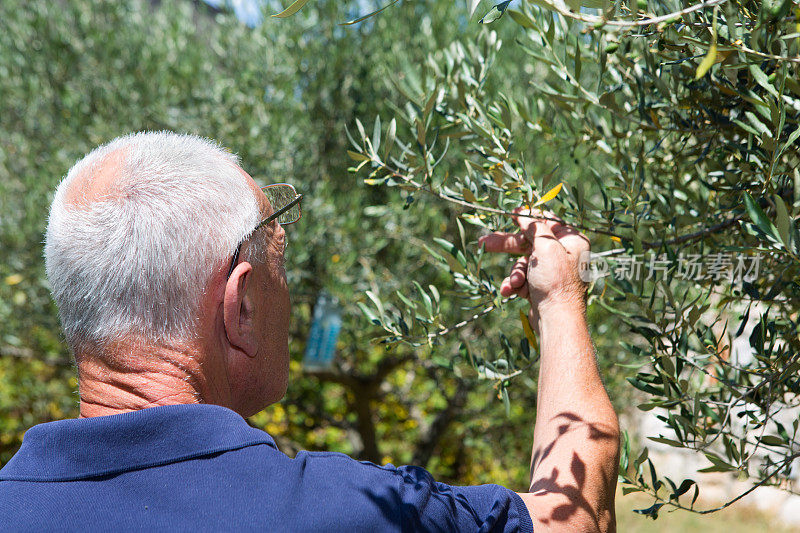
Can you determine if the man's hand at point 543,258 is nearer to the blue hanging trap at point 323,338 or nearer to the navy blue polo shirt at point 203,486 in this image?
the navy blue polo shirt at point 203,486

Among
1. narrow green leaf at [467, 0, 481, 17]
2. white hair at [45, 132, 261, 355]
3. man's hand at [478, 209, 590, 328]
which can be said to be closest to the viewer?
narrow green leaf at [467, 0, 481, 17]

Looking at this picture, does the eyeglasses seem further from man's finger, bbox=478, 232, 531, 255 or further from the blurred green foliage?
the blurred green foliage

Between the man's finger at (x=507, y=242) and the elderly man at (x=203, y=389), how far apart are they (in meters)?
0.09

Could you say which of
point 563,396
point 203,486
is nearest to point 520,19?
point 563,396

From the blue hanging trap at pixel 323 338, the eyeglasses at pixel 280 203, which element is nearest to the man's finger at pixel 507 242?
the eyeglasses at pixel 280 203

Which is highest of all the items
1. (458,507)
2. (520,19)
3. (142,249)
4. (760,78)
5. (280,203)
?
(520,19)

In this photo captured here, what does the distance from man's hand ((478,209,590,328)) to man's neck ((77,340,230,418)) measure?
0.77 meters

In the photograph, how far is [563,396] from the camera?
5.08ft

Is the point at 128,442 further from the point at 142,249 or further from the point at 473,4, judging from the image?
the point at 473,4

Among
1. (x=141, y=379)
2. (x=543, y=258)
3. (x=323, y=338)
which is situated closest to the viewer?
(x=141, y=379)

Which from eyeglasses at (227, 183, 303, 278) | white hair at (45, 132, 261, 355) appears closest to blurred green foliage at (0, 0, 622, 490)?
eyeglasses at (227, 183, 303, 278)

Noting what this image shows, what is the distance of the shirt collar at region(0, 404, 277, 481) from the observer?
128 cm

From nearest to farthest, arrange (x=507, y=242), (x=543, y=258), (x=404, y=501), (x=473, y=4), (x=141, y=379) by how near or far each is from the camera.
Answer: (x=473, y=4) < (x=404, y=501) < (x=141, y=379) < (x=543, y=258) < (x=507, y=242)

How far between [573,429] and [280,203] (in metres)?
0.89
